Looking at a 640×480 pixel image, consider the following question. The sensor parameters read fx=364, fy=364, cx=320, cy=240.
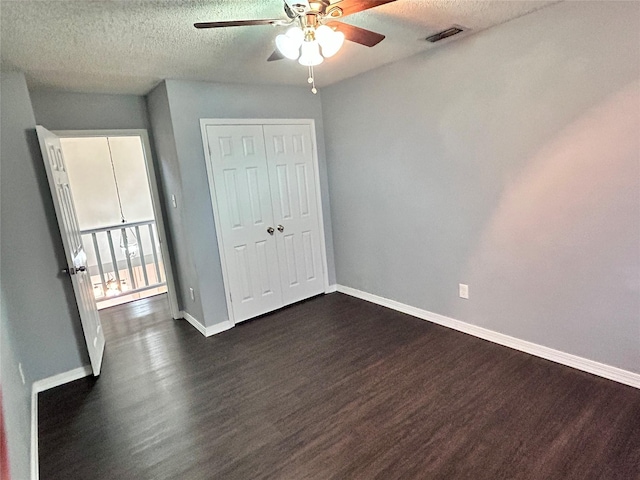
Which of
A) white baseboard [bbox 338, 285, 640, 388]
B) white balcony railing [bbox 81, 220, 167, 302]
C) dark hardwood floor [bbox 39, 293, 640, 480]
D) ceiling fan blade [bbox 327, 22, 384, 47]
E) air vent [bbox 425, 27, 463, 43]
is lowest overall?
dark hardwood floor [bbox 39, 293, 640, 480]

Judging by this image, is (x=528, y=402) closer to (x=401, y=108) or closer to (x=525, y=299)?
(x=525, y=299)

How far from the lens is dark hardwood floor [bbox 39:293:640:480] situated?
1.90 metres

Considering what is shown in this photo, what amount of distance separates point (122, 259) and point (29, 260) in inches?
95.2

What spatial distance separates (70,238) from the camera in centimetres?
286

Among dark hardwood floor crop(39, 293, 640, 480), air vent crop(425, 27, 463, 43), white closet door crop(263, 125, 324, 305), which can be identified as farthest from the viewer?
white closet door crop(263, 125, 324, 305)

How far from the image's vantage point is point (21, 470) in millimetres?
1734

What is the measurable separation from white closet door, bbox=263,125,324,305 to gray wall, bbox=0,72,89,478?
1915mm

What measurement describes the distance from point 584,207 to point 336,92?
2.56 metres

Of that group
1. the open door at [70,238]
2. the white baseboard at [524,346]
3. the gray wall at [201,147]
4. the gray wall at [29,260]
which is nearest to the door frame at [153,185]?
the gray wall at [201,147]

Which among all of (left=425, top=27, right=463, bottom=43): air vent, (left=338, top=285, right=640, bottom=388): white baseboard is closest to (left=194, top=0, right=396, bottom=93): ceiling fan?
(left=425, top=27, right=463, bottom=43): air vent

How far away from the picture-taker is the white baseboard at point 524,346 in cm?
237

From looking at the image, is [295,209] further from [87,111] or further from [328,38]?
[328,38]

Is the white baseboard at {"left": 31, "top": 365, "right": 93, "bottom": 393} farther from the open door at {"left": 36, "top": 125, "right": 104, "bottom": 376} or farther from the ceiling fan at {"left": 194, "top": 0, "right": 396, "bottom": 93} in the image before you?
the ceiling fan at {"left": 194, "top": 0, "right": 396, "bottom": 93}

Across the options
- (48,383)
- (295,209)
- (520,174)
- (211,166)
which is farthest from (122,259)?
(520,174)
